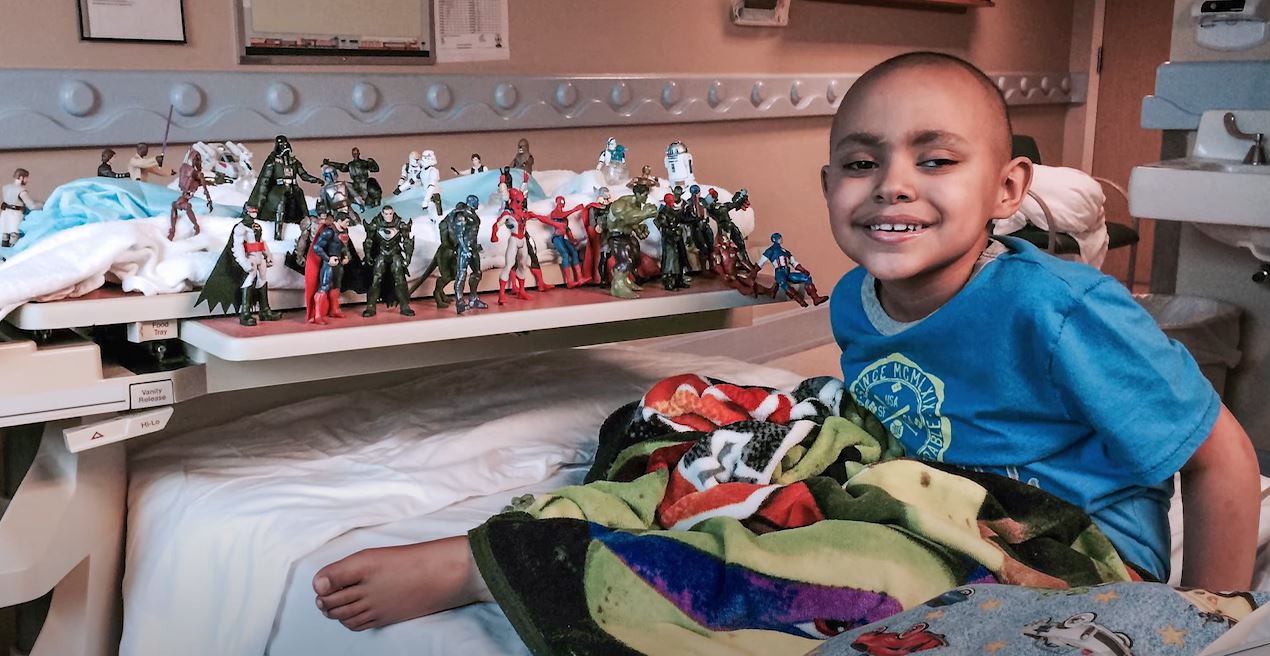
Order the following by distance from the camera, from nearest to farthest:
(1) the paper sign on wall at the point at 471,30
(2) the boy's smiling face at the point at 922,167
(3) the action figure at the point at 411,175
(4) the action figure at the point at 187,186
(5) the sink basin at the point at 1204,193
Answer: (2) the boy's smiling face at the point at 922,167
(4) the action figure at the point at 187,186
(3) the action figure at the point at 411,175
(5) the sink basin at the point at 1204,193
(1) the paper sign on wall at the point at 471,30

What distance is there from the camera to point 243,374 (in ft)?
Result: 4.39

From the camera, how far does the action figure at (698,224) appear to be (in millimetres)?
1700

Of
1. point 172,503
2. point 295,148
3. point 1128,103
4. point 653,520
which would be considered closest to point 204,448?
point 172,503

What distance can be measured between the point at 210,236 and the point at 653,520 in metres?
0.69

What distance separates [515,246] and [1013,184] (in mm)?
660

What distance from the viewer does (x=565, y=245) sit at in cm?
163

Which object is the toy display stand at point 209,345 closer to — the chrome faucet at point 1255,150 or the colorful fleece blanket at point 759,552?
the colorful fleece blanket at point 759,552

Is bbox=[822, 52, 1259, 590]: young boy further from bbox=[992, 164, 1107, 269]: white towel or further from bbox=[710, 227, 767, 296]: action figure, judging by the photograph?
bbox=[992, 164, 1107, 269]: white towel

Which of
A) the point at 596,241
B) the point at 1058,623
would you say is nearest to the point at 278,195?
the point at 596,241

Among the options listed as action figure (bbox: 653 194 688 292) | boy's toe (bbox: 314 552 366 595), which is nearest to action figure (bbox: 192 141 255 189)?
action figure (bbox: 653 194 688 292)

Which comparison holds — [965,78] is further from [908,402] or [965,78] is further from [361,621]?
[361,621]

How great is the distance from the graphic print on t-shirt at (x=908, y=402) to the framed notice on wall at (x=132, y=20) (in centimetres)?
145

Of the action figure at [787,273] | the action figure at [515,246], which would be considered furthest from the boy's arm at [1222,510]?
the action figure at [515,246]

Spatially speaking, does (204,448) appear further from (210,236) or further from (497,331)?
(497,331)
